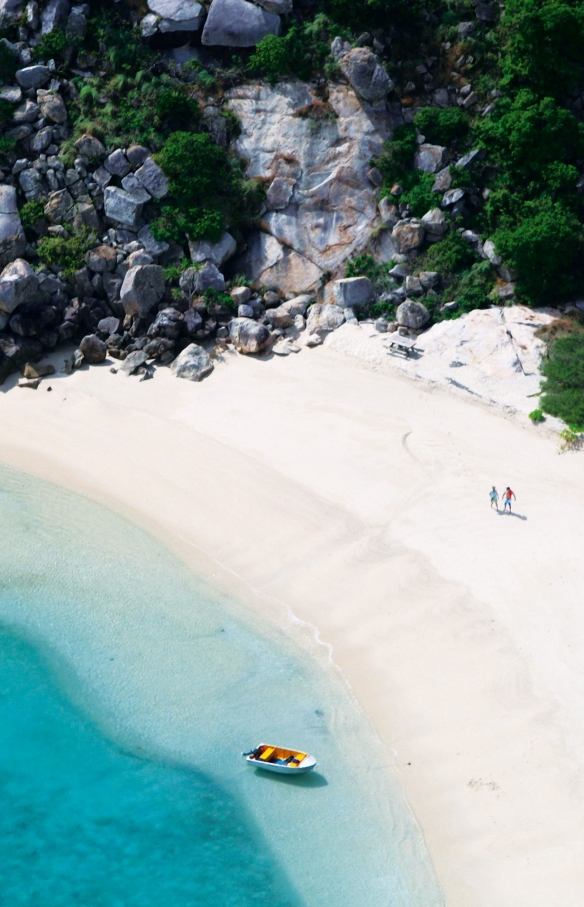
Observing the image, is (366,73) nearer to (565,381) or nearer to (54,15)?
(54,15)

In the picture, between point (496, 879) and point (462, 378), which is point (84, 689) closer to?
point (496, 879)

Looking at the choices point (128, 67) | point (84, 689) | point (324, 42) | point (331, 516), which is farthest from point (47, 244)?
point (84, 689)

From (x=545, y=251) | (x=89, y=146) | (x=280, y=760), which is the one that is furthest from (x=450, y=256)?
(x=280, y=760)

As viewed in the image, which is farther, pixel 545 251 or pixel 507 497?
pixel 545 251

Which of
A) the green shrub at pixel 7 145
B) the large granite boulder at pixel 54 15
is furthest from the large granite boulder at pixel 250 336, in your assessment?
the large granite boulder at pixel 54 15

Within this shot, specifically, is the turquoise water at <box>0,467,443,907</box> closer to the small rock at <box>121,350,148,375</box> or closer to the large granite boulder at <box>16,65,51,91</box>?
the small rock at <box>121,350,148,375</box>
